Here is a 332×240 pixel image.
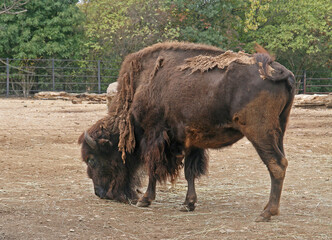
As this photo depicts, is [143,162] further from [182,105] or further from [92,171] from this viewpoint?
[182,105]

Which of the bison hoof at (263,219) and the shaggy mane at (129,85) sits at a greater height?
the shaggy mane at (129,85)

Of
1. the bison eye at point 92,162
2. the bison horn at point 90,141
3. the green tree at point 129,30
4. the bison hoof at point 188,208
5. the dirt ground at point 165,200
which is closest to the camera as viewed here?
the dirt ground at point 165,200

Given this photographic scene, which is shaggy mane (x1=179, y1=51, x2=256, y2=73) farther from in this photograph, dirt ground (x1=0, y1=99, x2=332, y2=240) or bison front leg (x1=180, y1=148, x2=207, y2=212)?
dirt ground (x1=0, y1=99, x2=332, y2=240)

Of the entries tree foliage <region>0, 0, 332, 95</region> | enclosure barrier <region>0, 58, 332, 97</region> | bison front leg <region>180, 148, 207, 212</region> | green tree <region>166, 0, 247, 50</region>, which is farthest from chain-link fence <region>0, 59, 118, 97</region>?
bison front leg <region>180, 148, 207, 212</region>

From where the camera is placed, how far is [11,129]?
11922mm

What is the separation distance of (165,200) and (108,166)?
84 cm

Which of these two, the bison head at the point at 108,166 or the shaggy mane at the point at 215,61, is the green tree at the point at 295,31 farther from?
the shaggy mane at the point at 215,61

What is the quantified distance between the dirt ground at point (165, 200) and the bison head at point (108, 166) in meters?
0.20

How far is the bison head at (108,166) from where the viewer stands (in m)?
6.49

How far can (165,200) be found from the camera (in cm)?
659

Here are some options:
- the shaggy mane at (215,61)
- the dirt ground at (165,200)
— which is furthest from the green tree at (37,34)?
the shaggy mane at (215,61)

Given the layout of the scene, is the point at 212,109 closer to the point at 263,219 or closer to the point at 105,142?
the point at 263,219

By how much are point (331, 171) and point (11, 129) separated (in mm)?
7226

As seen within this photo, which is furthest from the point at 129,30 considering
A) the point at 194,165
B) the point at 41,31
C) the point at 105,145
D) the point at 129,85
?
the point at 194,165
